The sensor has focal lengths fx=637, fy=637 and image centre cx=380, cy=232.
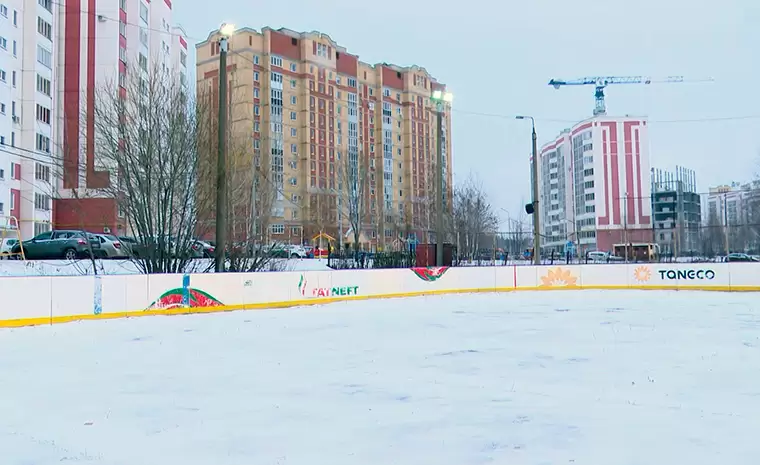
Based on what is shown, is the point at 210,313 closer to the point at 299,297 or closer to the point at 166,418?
the point at 299,297

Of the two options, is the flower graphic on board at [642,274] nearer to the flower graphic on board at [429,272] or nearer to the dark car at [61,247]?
the flower graphic on board at [429,272]

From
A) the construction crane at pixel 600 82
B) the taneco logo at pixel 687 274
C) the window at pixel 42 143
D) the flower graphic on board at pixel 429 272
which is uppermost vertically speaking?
the construction crane at pixel 600 82

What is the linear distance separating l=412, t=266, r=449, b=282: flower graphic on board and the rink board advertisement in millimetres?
40

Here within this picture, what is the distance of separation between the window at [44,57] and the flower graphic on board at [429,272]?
144 feet

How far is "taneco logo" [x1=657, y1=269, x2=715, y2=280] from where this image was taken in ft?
87.8

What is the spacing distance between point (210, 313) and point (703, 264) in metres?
20.7

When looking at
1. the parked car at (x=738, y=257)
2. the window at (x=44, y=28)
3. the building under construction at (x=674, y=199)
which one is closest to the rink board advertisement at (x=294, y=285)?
the parked car at (x=738, y=257)

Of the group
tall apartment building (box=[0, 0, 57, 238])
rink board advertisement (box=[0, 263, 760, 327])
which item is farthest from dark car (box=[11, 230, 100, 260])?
tall apartment building (box=[0, 0, 57, 238])

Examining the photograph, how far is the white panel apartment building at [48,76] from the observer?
49406 mm

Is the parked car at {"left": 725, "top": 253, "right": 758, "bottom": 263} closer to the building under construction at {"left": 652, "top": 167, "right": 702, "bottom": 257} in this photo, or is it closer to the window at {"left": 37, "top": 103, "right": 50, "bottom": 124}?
the window at {"left": 37, "top": 103, "right": 50, "bottom": 124}

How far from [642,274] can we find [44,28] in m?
51.8

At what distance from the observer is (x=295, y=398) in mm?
7102

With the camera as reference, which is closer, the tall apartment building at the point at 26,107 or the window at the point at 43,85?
Result: the tall apartment building at the point at 26,107

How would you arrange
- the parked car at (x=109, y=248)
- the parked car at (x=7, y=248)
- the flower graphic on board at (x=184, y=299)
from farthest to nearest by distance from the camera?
the parked car at (x=109, y=248) → the parked car at (x=7, y=248) → the flower graphic on board at (x=184, y=299)
